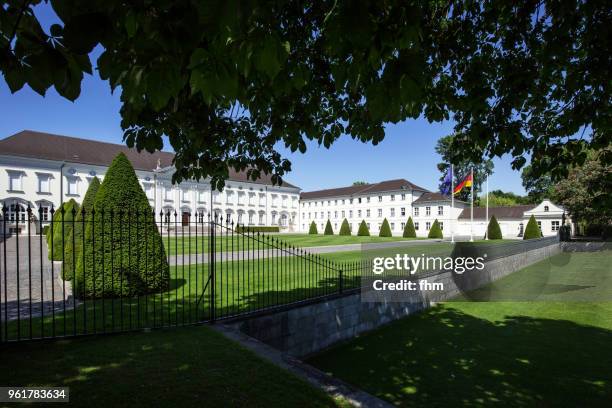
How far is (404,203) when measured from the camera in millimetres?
58812

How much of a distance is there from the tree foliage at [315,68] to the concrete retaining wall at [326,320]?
3039 mm

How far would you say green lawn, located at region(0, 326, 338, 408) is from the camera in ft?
11.7

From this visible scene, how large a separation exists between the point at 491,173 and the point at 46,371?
74131mm

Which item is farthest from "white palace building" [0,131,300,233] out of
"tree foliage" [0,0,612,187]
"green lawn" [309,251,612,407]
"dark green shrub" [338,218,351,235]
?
"tree foliage" [0,0,612,187]

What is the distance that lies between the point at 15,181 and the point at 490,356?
165 feet

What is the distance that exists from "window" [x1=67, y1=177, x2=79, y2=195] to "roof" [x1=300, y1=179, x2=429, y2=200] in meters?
44.6

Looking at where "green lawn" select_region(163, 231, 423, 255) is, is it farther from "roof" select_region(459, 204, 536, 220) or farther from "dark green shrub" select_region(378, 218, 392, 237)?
"roof" select_region(459, 204, 536, 220)

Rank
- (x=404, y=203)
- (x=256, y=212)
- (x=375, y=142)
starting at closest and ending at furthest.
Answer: (x=375, y=142)
(x=404, y=203)
(x=256, y=212)

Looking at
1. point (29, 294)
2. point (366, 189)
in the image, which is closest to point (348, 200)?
point (366, 189)

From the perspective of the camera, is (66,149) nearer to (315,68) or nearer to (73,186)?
(73,186)

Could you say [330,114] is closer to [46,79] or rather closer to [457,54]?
[457,54]

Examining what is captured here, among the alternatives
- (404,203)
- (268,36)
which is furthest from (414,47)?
(404,203)

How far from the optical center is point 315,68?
16.7 feet

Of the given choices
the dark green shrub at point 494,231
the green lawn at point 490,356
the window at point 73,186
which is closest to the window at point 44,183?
the window at point 73,186
